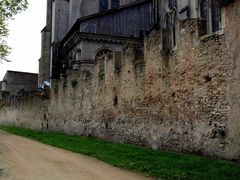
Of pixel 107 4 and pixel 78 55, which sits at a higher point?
pixel 107 4

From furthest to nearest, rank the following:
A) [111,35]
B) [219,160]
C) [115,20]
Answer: [115,20] → [111,35] → [219,160]

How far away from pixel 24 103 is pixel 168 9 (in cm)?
1693

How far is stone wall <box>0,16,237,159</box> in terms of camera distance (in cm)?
1157

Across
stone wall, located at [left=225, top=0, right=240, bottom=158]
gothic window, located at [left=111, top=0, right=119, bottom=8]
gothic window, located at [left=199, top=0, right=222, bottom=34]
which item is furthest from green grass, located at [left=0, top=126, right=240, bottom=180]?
gothic window, located at [left=111, top=0, right=119, bottom=8]

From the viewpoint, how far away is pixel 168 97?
14.3 meters

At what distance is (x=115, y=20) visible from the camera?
3384 cm

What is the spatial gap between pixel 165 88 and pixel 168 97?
41cm

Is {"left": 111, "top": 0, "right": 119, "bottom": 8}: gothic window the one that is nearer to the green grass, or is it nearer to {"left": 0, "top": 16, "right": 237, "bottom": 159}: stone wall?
{"left": 0, "top": 16, "right": 237, "bottom": 159}: stone wall

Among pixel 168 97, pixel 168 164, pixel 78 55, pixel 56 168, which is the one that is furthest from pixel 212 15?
pixel 56 168

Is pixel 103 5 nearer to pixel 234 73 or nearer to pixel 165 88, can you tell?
pixel 165 88

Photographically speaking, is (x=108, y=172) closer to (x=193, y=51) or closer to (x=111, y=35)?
(x=193, y=51)

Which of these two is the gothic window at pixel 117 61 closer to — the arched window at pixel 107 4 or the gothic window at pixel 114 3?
the arched window at pixel 107 4

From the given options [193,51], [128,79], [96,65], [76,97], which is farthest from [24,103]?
[193,51]

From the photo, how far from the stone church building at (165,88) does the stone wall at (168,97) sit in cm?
3
